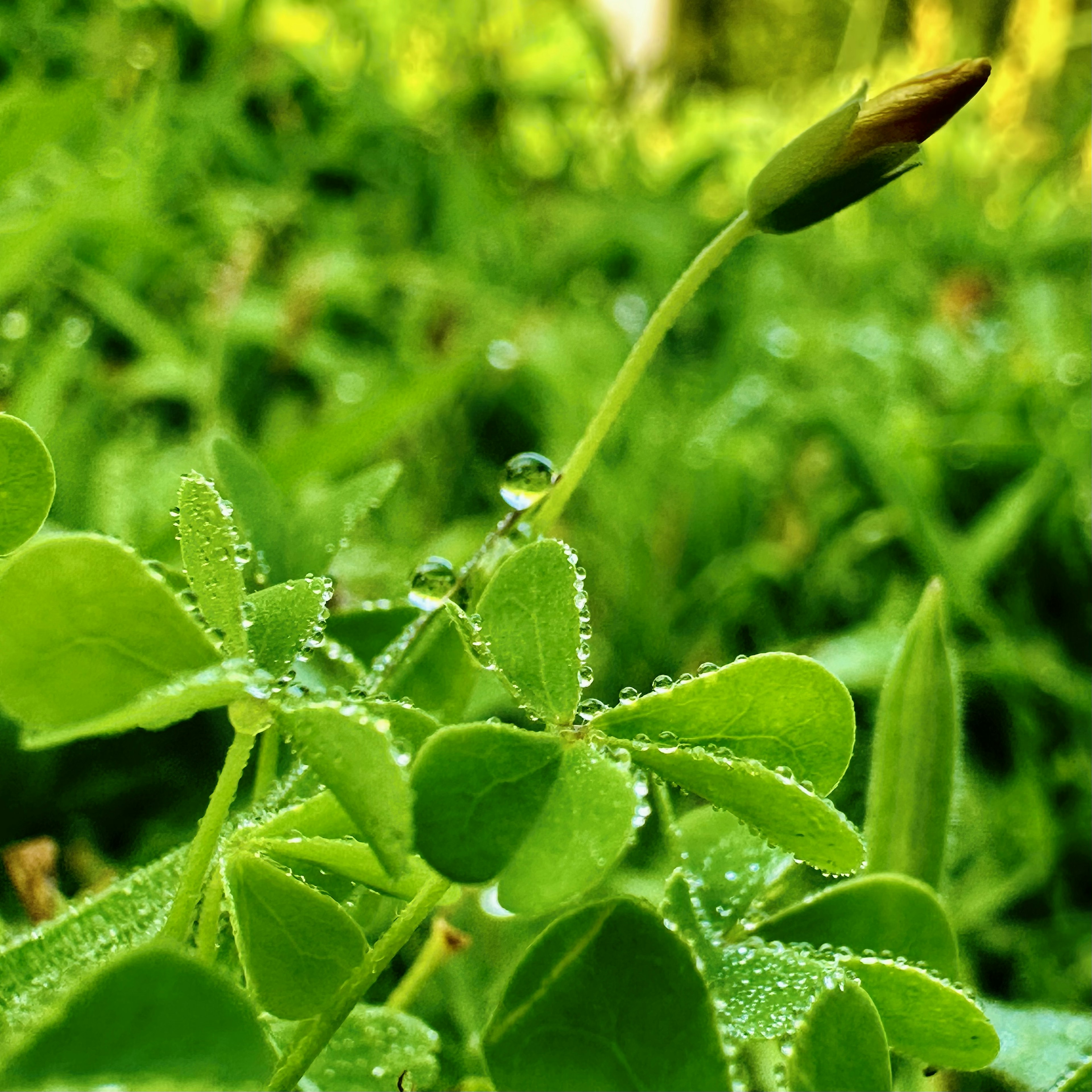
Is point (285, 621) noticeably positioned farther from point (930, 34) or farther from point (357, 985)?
point (930, 34)

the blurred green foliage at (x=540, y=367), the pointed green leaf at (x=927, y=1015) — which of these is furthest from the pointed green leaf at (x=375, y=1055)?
the blurred green foliage at (x=540, y=367)

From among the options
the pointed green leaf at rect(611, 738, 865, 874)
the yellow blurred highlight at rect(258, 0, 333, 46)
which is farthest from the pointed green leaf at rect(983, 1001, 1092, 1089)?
the yellow blurred highlight at rect(258, 0, 333, 46)

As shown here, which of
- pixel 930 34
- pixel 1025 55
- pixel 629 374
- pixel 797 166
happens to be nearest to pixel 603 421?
pixel 629 374

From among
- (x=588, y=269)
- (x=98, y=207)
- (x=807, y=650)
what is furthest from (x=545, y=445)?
(x=588, y=269)

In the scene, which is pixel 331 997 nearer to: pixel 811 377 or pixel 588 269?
pixel 811 377

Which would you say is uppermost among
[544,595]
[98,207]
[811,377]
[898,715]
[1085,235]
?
[98,207]
